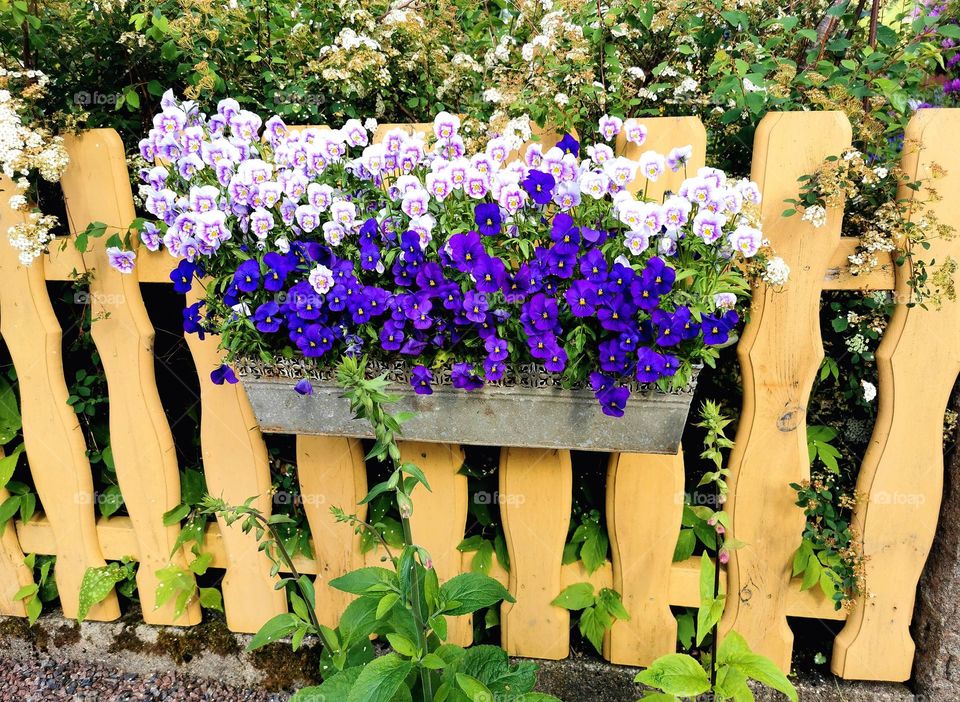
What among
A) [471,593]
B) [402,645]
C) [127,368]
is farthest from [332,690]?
[127,368]

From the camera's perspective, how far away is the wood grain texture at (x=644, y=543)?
2020mm

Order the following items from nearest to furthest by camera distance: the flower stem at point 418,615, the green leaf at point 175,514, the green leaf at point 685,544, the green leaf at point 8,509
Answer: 1. the flower stem at point 418,615
2. the green leaf at point 685,544
3. the green leaf at point 175,514
4. the green leaf at point 8,509

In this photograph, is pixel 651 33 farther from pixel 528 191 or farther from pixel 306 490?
pixel 306 490

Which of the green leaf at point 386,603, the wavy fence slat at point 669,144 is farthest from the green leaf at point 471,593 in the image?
the wavy fence slat at point 669,144

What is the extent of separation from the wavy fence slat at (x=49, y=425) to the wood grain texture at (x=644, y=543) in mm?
1814

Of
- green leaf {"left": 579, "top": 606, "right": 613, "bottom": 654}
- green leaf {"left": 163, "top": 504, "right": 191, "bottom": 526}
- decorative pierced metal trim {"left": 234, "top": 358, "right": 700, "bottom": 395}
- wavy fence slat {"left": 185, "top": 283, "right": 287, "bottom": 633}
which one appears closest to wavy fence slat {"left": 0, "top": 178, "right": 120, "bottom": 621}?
green leaf {"left": 163, "top": 504, "right": 191, "bottom": 526}

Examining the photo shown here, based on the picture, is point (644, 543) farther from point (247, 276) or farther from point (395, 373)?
point (247, 276)

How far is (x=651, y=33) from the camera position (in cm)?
192

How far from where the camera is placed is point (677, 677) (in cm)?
164

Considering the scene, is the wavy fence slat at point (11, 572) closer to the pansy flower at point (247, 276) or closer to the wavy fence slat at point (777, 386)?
the pansy flower at point (247, 276)

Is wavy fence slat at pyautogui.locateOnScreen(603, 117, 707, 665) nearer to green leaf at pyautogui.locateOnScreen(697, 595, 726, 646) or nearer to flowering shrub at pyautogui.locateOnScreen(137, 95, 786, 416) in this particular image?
green leaf at pyautogui.locateOnScreen(697, 595, 726, 646)

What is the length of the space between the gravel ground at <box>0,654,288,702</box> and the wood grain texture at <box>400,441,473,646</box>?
0.79 metres

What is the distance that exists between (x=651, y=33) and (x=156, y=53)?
1450mm

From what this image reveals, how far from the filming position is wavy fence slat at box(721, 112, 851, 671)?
1.74 metres
